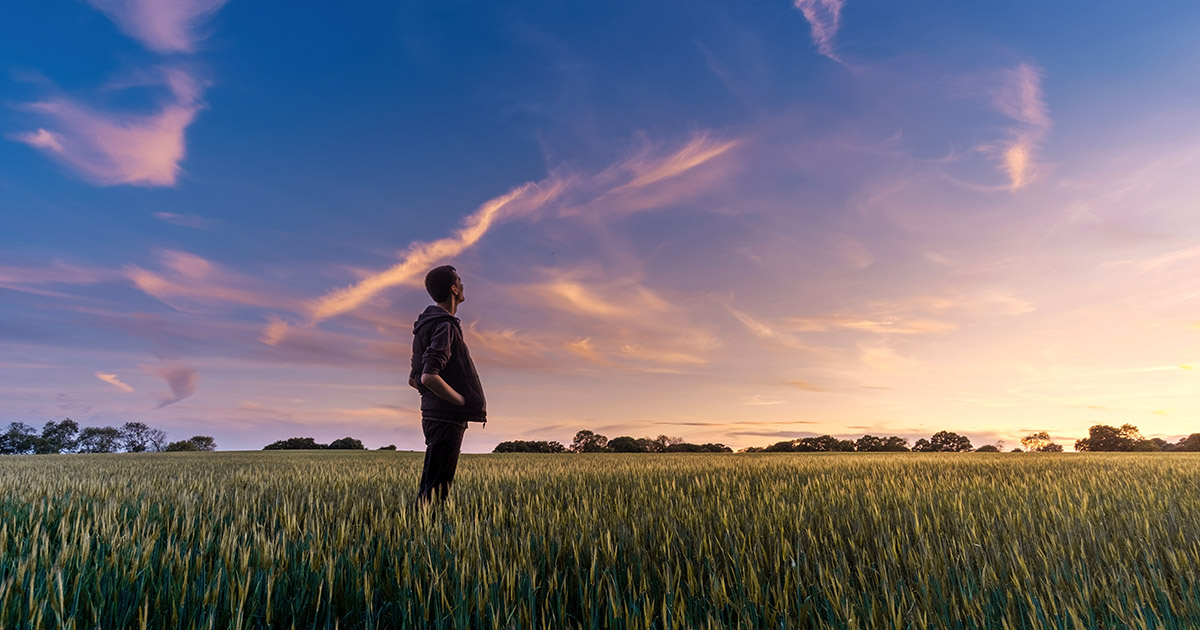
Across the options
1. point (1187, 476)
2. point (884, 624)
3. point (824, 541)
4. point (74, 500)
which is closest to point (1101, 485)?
point (1187, 476)

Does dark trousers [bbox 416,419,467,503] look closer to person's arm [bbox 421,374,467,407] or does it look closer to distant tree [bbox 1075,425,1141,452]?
person's arm [bbox 421,374,467,407]

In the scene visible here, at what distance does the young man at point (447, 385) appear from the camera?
480 cm

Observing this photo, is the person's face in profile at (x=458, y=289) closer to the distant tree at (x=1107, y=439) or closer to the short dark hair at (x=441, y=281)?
the short dark hair at (x=441, y=281)

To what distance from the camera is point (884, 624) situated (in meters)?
2.21

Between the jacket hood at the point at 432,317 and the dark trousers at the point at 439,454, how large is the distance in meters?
0.83

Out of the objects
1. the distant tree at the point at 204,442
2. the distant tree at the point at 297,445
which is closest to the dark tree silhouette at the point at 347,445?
the distant tree at the point at 297,445

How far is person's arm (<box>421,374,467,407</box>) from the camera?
4473 millimetres

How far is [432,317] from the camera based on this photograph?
4895 millimetres

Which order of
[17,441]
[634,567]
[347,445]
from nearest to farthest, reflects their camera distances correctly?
[634,567] → [347,445] → [17,441]

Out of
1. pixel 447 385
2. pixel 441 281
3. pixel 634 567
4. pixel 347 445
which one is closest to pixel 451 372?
pixel 447 385

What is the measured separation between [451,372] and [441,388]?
0.43m

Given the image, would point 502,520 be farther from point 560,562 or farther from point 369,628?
point 369,628

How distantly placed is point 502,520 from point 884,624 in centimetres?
299

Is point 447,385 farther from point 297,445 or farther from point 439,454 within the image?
point 297,445
